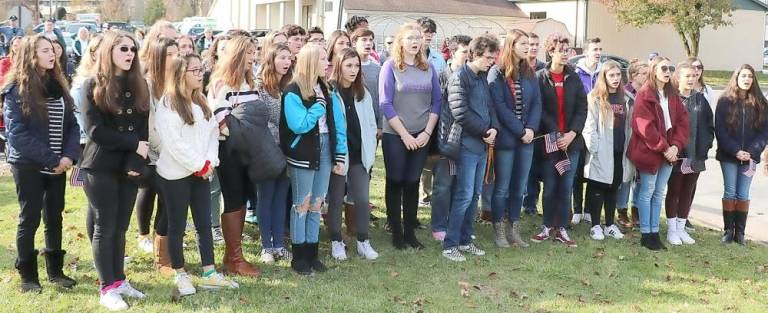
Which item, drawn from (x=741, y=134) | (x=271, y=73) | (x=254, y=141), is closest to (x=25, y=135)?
(x=254, y=141)

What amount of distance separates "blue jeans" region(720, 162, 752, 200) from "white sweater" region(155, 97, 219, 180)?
523cm

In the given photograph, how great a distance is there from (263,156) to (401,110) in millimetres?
1498

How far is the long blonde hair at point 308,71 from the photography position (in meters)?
5.74

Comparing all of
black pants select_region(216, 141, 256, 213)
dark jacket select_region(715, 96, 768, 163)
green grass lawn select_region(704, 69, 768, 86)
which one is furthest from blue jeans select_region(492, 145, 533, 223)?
green grass lawn select_region(704, 69, 768, 86)

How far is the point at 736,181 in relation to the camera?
7.55 meters

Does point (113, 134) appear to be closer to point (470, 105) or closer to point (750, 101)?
point (470, 105)

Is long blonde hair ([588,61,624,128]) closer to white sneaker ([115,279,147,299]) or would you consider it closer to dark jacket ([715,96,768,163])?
dark jacket ([715,96,768,163])

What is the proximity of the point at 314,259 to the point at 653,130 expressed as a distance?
346cm

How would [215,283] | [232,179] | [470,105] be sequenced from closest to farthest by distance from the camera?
[215,283] → [232,179] → [470,105]

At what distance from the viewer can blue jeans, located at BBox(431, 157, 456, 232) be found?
6836 mm

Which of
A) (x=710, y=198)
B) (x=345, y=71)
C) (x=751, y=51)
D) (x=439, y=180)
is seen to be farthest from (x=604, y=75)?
(x=751, y=51)

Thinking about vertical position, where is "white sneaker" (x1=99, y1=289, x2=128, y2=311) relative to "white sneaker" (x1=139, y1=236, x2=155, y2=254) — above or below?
below

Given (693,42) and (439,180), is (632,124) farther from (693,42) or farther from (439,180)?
(693,42)

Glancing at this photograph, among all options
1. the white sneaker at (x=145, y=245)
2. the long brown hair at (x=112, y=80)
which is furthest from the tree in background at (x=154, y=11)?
the long brown hair at (x=112, y=80)
